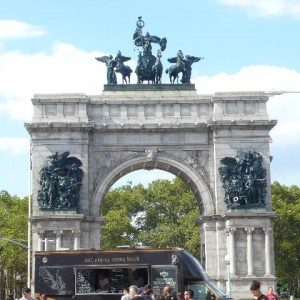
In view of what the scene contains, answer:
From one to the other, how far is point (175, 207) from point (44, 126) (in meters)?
46.2

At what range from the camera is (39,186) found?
5800cm

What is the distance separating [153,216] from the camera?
105 meters

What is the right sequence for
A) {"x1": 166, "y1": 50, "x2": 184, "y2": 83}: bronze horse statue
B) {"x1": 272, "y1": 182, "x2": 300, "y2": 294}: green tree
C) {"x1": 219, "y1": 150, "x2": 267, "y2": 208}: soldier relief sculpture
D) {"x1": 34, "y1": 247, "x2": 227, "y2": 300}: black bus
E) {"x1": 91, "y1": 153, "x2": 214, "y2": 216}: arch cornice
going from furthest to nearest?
{"x1": 272, "y1": 182, "x2": 300, "y2": 294}: green tree, {"x1": 166, "y1": 50, "x2": 184, "y2": 83}: bronze horse statue, {"x1": 91, "y1": 153, "x2": 214, "y2": 216}: arch cornice, {"x1": 219, "y1": 150, "x2": 267, "y2": 208}: soldier relief sculpture, {"x1": 34, "y1": 247, "x2": 227, "y2": 300}: black bus

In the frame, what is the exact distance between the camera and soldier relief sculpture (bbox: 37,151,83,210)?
5697cm

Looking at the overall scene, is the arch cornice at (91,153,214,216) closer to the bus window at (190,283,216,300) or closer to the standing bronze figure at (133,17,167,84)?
the standing bronze figure at (133,17,167,84)

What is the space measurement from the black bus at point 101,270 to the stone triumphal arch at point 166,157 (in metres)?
22.1

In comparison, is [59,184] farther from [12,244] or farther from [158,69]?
[12,244]

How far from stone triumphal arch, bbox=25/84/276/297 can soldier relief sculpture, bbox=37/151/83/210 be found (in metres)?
0.07

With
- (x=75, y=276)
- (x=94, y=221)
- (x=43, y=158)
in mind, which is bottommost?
(x=75, y=276)

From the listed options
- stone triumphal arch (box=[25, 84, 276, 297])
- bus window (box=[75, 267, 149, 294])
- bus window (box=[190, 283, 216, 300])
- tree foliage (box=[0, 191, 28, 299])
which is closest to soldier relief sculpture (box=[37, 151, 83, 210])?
stone triumphal arch (box=[25, 84, 276, 297])

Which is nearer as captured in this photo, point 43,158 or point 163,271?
point 163,271

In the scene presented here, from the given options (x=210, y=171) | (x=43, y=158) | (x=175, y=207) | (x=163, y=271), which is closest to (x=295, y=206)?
(x=175, y=207)

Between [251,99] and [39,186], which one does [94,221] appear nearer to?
[39,186]

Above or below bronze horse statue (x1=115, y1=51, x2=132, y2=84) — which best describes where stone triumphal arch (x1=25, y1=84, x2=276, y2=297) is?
below
